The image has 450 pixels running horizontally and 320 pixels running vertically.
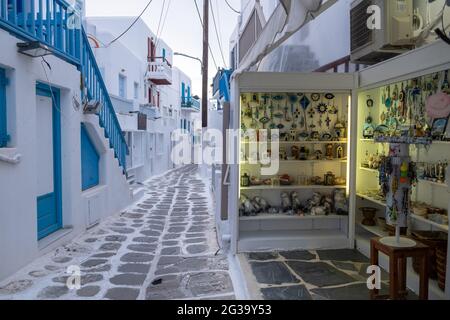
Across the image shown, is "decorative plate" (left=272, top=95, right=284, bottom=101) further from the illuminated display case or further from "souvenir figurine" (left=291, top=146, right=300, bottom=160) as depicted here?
"souvenir figurine" (left=291, top=146, right=300, bottom=160)

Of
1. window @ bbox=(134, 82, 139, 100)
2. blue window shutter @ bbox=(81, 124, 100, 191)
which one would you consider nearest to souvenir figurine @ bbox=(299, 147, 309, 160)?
blue window shutter @ bbox=(81, 124, 100, 191)

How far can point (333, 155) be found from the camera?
18.8 ft

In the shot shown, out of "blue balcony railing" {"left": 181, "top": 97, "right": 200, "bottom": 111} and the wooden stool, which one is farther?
"blue balcony railing" {"left": 181, "top": 97, "right": 200, "bottom": 111}

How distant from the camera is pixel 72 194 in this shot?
623 centimetres

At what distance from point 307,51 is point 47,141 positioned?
18.0 feet

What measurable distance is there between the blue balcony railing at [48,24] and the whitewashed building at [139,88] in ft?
15.3

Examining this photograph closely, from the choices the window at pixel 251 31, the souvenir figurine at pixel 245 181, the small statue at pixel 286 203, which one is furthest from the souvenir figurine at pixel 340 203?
the window at pixel 251 31

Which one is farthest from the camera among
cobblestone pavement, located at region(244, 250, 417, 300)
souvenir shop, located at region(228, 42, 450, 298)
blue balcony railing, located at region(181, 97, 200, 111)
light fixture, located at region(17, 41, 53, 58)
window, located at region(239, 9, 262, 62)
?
blue balcony railing, located at region(181, 97, 200, 111)

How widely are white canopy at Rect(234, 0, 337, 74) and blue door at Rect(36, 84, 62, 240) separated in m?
3.37

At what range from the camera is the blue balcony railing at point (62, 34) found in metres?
4.71

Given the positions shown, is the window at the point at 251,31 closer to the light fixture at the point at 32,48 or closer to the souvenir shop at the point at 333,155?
the souvenir shop at the point at 333,155

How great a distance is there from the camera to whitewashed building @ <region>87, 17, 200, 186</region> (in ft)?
39.2

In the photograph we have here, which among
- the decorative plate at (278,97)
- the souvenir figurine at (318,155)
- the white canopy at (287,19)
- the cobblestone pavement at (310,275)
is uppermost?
the white canopy at (287,19)

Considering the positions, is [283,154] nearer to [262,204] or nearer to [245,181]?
[245,181]
